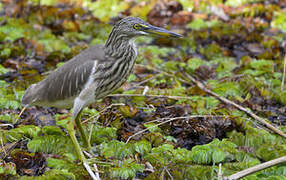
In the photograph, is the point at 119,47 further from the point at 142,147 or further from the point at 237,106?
the point at 237,106

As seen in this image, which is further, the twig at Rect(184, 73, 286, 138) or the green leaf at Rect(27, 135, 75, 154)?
the twig at Rect(184, 73, 286, 138)

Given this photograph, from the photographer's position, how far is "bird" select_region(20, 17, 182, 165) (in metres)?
4.20

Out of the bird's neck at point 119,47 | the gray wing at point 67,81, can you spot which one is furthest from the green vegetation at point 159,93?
the bird's neck at point 119,47

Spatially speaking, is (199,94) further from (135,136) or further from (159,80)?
(135,136)

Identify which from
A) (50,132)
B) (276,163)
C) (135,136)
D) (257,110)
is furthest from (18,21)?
(276,163)

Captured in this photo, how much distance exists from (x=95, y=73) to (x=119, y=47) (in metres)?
0.38

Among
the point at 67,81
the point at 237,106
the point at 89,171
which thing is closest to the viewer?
the point at 89,171

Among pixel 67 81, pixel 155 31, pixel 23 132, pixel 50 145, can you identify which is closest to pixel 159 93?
pixel 155 31

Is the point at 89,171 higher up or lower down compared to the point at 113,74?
lower down

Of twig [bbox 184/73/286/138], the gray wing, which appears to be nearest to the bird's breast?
the gray wing

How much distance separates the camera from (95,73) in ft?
13.7

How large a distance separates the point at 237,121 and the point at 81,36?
383cm

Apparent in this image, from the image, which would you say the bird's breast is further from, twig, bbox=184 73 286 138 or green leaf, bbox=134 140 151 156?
twig, bbox=184 73 286 138

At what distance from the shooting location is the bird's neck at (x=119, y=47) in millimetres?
4284
